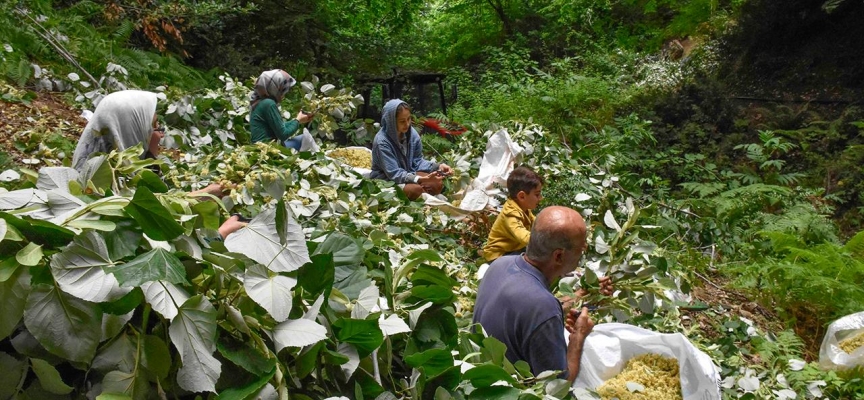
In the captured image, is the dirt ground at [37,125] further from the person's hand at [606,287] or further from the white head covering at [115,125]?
the person's hand at [606,287]

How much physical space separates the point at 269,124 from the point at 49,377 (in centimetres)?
466

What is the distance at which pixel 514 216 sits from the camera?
4402 mm

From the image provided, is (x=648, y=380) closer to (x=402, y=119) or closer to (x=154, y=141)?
(x=154, y=141)

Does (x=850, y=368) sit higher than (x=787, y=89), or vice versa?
(x=787, y=89)

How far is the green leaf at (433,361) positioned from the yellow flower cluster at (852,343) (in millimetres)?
3702

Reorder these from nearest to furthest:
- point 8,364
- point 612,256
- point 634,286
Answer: point 8,364
point 634,286
point 612,256

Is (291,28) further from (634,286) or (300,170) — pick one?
(634,286)

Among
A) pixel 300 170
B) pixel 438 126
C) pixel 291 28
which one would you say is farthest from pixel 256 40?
pixel 300 170

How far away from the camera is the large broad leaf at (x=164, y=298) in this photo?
1026mm

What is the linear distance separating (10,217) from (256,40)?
11308mm

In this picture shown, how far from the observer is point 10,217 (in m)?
1.04

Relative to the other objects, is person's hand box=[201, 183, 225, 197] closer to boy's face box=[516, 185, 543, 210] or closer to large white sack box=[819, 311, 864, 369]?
boy's face box=[516, 185, 543, 210]

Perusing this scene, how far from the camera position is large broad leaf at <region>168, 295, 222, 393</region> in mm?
1030

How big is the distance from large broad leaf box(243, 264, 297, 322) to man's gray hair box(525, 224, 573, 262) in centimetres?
177
